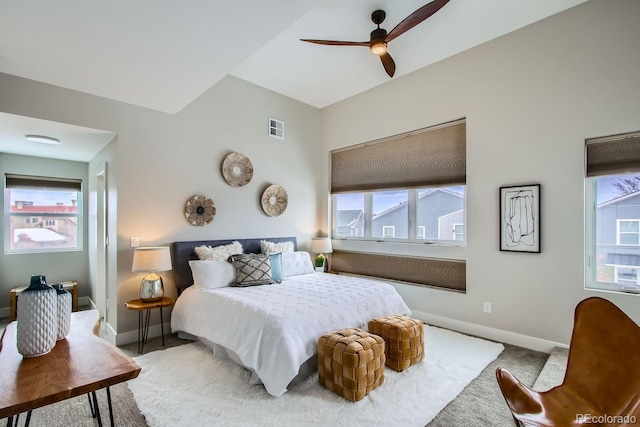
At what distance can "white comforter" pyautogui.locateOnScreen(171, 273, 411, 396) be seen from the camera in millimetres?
2371

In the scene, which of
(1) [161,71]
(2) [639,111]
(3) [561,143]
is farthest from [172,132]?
(2) [639,111]

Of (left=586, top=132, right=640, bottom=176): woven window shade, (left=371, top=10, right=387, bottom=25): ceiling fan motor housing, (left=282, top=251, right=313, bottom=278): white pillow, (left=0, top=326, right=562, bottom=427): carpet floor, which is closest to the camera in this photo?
(left=0, top=326, right=562, bottom=427): carpet floor

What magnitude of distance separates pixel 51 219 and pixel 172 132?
260 cm

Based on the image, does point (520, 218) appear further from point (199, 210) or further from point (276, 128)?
point (199, 210)

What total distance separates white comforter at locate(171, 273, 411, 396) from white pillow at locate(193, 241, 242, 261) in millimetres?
414

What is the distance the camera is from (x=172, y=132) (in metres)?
3.84

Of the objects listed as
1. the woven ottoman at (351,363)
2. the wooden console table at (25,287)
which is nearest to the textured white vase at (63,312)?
the woven ottoman at (351,363)

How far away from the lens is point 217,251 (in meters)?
3.89

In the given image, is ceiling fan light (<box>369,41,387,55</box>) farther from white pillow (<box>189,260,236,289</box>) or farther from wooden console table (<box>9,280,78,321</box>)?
wooden console table (<box>9,280,78,321</box>)

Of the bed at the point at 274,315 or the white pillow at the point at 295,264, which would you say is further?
the white pillow at the point at 295,264

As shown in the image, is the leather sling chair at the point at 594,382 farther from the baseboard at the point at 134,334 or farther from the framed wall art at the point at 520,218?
the baseboard at the point at 134,334

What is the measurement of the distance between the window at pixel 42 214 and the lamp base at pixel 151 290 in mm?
2429

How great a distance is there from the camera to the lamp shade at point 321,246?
505 cm

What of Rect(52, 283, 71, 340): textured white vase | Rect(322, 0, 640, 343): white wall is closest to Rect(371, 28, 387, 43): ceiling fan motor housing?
Rect(322, 0, 640, 343): white wall
